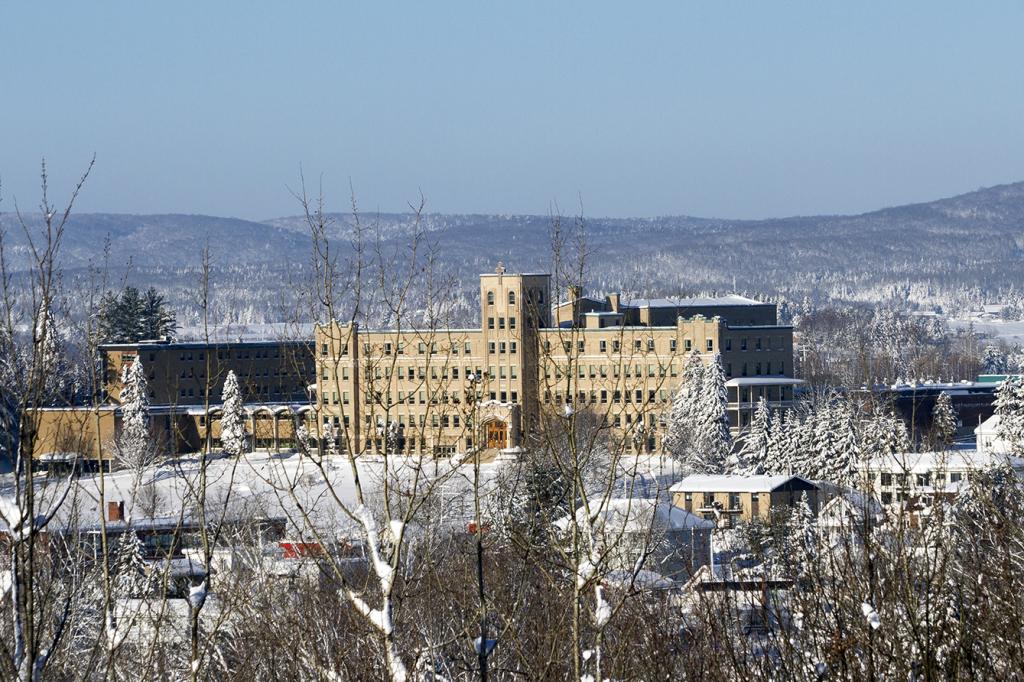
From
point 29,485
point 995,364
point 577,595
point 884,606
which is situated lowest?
point 995,364

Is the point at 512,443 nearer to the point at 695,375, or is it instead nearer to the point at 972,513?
the point at 695,375

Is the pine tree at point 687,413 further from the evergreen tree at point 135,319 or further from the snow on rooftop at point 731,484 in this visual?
the evergreen tree at point 135,319

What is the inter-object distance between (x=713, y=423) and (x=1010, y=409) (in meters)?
10.5

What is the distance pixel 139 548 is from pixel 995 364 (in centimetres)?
11160

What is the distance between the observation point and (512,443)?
69.8 metres

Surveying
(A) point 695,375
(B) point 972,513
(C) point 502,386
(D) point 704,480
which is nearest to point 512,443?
(C) point 502,386

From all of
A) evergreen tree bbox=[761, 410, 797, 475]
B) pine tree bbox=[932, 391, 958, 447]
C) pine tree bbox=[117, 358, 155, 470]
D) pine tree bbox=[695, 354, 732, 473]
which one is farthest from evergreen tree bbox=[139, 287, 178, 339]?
pine tree bbox=[932, 391, 958, 447]

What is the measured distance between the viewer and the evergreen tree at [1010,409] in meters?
50.0

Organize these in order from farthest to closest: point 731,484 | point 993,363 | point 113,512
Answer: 1. point 993,363
2. point 731,484
3. point 113,512

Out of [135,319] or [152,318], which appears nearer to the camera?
[135,319]

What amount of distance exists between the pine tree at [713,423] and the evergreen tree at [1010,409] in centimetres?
968

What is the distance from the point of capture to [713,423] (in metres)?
60.2

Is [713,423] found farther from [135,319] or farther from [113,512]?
[135,319]

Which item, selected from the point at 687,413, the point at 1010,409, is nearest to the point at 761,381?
the point at 687,413
